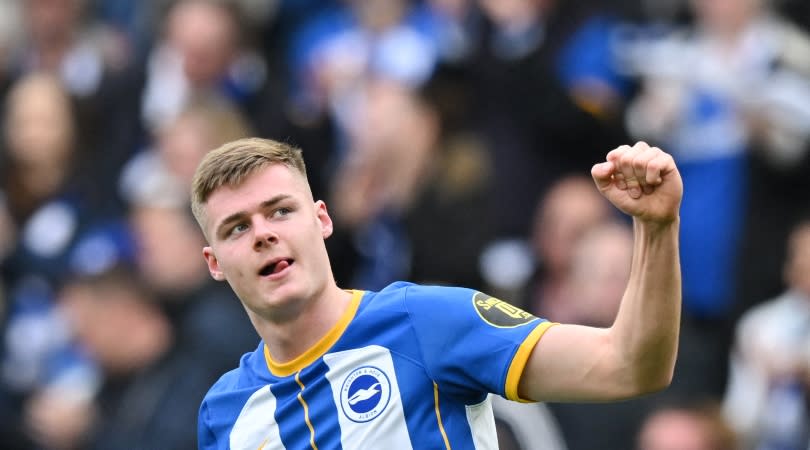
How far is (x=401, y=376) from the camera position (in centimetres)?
403

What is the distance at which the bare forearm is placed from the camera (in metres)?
3.50

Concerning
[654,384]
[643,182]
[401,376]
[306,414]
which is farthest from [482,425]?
→ [643,182]

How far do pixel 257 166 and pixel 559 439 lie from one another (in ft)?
10.4

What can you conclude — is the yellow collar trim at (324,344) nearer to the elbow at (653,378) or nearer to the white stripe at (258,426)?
the white stripe at (258,426)

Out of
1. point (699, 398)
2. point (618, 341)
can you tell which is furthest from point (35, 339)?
point (618, 341)

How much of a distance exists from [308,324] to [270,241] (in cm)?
28

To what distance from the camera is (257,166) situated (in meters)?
4.25

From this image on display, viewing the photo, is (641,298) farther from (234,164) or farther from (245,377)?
(245,377)

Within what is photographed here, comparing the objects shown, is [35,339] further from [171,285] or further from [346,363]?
[346,363]

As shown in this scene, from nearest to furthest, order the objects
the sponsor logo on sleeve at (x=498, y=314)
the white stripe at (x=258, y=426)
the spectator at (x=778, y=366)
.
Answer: the sponsor logo on sleeve at (x=498, y=314) → the white stripe at (x=258, y=426) → the spectator at (x=778, y=366)

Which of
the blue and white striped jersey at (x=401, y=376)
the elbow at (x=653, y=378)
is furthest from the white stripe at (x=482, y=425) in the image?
the elbow at (x=653, y=378)

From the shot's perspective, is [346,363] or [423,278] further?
[423,278]

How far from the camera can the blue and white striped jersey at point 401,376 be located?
388 centimetres

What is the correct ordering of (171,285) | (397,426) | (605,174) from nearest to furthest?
1. (605,174)
2. (397,426)
3. (171,285)
